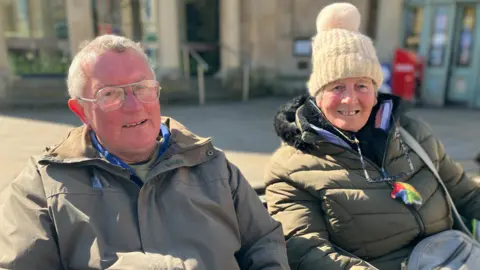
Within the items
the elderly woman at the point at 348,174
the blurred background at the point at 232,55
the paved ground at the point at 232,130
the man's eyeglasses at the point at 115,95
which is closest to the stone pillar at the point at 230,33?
the blurred background at the point at 232,55

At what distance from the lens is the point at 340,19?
2.42 metres

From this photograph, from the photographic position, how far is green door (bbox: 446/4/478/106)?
9.05 meters

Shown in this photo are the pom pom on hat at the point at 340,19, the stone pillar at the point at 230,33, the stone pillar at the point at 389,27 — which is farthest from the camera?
the stone pillar at the point at 230,33

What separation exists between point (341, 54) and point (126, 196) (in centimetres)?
123

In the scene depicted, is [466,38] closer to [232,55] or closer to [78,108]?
[232,55]

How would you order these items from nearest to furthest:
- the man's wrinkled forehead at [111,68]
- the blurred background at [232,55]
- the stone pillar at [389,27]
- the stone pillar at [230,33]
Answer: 1. the man's wrinkled forehead at [111,68]
2. the blurred background at [232,55]
3. the stone pillar at [389,27]
4. the stone pillar at [230,33]

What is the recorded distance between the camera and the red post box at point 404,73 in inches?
356

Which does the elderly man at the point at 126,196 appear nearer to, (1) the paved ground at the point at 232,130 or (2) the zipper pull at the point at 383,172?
(2) the zipper pull at the point at 383,172

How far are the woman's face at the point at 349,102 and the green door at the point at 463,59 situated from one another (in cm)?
812

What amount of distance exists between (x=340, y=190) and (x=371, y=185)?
0.16 m

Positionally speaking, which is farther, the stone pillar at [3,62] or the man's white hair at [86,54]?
the stone pillar at [3,62]

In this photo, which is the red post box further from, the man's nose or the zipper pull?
the man's nose

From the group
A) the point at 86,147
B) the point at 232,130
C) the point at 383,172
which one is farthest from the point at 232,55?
the point at 86,147

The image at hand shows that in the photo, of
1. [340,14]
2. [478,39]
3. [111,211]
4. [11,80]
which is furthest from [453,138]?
[11,80]
